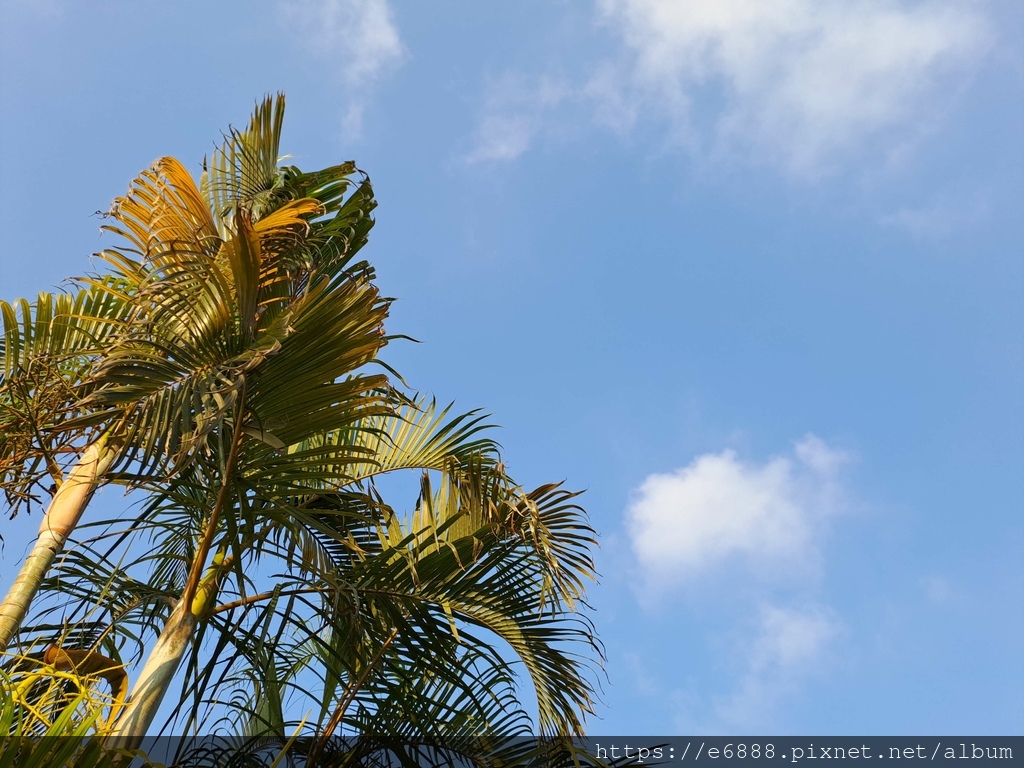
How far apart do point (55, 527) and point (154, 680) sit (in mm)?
725

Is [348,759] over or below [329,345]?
below

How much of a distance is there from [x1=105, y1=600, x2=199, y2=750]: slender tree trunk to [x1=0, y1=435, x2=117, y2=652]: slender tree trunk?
1.52 feet

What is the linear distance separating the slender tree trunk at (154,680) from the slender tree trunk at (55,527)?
463 millimetres

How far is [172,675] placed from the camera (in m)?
3.09

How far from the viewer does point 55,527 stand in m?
3.38

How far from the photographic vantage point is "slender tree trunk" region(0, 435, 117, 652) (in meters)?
3.16

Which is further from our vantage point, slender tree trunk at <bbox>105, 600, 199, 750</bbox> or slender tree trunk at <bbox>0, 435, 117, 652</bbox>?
slender tree trunk at <bbox>0, 435, 117, 652</bbox>

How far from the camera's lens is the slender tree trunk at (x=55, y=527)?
A: 3.16 m

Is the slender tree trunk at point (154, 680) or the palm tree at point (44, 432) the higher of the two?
the palm tree at point (44, 432)

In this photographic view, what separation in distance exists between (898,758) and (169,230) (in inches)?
222

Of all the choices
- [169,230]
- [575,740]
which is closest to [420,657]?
[575,740]

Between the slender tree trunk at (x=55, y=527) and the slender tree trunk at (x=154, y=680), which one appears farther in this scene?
the slender tree trunk at (x=55, y=527)

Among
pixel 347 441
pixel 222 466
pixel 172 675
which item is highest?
pixel 347 441

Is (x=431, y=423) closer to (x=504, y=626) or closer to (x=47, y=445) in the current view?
(x=504, y=626)
